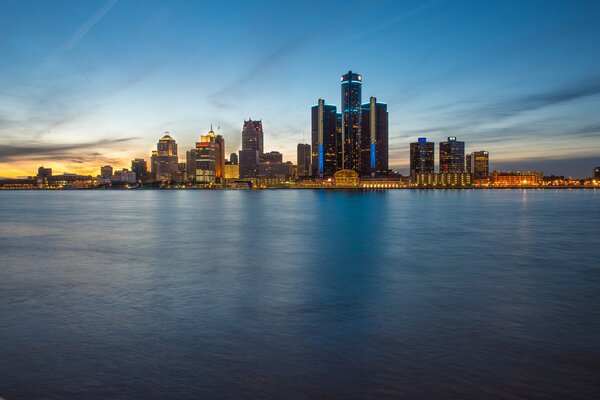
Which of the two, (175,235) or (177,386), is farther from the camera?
(175,235)

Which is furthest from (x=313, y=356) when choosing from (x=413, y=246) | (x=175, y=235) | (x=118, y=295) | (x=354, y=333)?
(x=175, y=235)

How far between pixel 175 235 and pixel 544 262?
33.4 meters

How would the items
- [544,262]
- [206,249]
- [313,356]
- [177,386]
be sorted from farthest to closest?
[206,249], [544,262], [313,356], [177,386]

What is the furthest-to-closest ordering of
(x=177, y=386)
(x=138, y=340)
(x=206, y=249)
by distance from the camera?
(x=206, y=249)
(x=138, y=340)
(x=177, y=386)

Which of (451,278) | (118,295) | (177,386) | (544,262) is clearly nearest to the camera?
(177,386)

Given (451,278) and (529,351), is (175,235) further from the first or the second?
(529,351)

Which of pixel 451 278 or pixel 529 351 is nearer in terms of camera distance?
pixel 529 351

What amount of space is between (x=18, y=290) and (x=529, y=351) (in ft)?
68.7

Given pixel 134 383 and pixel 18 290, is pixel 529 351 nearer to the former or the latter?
pixel 134 383

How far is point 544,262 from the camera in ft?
90.2

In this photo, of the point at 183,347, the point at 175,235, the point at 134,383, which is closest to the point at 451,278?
the point at 183,347

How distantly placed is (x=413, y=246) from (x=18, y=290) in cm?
2744

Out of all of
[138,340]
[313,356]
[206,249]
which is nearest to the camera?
[313,356]

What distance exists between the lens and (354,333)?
13344 mm
